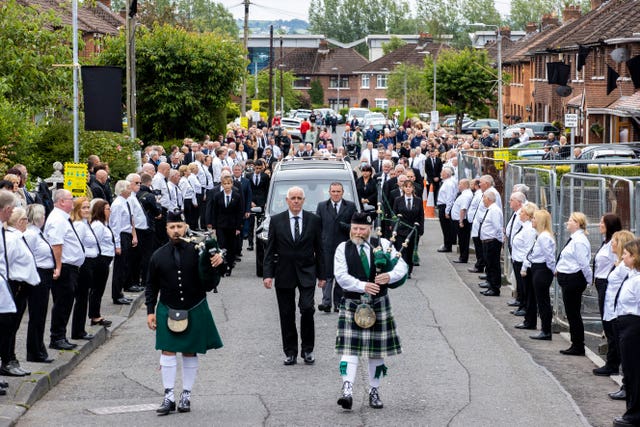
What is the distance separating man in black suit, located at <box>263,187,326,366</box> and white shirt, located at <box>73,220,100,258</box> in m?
2.53

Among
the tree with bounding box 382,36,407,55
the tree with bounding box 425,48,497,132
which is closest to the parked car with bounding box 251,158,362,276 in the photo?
the tree with bounding box 425,48,497,132

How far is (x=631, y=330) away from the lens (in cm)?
980

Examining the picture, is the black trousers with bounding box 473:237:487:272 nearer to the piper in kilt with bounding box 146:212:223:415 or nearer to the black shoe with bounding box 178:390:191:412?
the piper in kilt with bounding box 146:212:223:415

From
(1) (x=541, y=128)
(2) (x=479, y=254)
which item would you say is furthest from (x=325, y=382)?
(1) (x=541, y=128)

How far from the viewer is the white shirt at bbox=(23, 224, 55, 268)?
11.9 m

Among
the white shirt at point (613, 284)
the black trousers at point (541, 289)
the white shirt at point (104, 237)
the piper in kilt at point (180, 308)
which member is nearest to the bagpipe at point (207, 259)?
the piper in kilt at point (180, 308)

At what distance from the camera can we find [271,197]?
67.8 feet

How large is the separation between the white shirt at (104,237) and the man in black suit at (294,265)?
2788 mm

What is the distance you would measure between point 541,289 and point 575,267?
1.26 meters

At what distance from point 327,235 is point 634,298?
23.0ft

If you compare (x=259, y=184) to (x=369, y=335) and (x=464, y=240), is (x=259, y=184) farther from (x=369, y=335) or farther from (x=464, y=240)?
(x=369, y=335)

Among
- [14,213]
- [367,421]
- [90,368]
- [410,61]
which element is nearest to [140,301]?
[90,368]

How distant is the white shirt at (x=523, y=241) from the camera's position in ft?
49.9

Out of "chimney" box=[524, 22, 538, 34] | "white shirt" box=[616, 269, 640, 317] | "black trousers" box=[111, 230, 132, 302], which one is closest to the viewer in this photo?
"white shirt" box=[616, 269, 640, 317]
